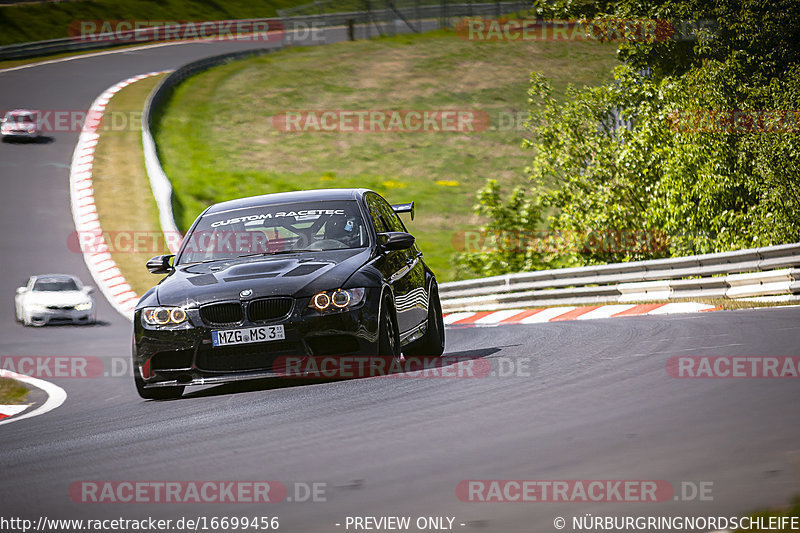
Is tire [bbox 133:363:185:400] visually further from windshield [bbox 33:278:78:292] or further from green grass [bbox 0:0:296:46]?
green grass [bbox 0:0:296:46]

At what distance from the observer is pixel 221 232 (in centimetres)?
876

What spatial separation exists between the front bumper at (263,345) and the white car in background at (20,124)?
102 feet

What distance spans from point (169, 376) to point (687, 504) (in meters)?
4.91

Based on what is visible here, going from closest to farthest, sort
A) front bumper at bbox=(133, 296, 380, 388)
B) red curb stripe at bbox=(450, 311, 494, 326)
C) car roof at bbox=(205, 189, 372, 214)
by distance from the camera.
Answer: front bumper at bbox=(133, 296, 380, 388) → car roof at bbox=(205, 189, 372, 214) → red curb stripe at bbox=(450, 311, 494, 326)

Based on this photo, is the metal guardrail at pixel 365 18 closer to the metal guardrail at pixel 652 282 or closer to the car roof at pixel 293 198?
the metal guardrail at pixel 652 282

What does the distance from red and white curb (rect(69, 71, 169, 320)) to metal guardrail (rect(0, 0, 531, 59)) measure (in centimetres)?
1346

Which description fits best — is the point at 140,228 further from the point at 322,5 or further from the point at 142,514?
the point at 322,5

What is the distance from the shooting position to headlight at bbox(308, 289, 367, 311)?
7.27 metres

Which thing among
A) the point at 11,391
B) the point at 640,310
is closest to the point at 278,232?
the point at 11,391

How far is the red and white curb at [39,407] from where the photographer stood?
8.47m

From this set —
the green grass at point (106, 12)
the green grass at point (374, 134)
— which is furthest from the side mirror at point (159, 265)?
the green grass at point (106, 12)

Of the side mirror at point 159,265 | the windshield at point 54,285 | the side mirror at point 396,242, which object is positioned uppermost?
the side mirror at point 396,242

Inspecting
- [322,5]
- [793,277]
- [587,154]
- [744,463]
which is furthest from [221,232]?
[322,5]

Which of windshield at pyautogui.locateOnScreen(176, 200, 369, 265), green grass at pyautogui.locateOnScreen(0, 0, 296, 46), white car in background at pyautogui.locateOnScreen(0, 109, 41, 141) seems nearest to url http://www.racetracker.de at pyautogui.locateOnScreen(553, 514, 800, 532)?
windshield at pyautogui.locateOnScreen(176, 200, 369, 265)
